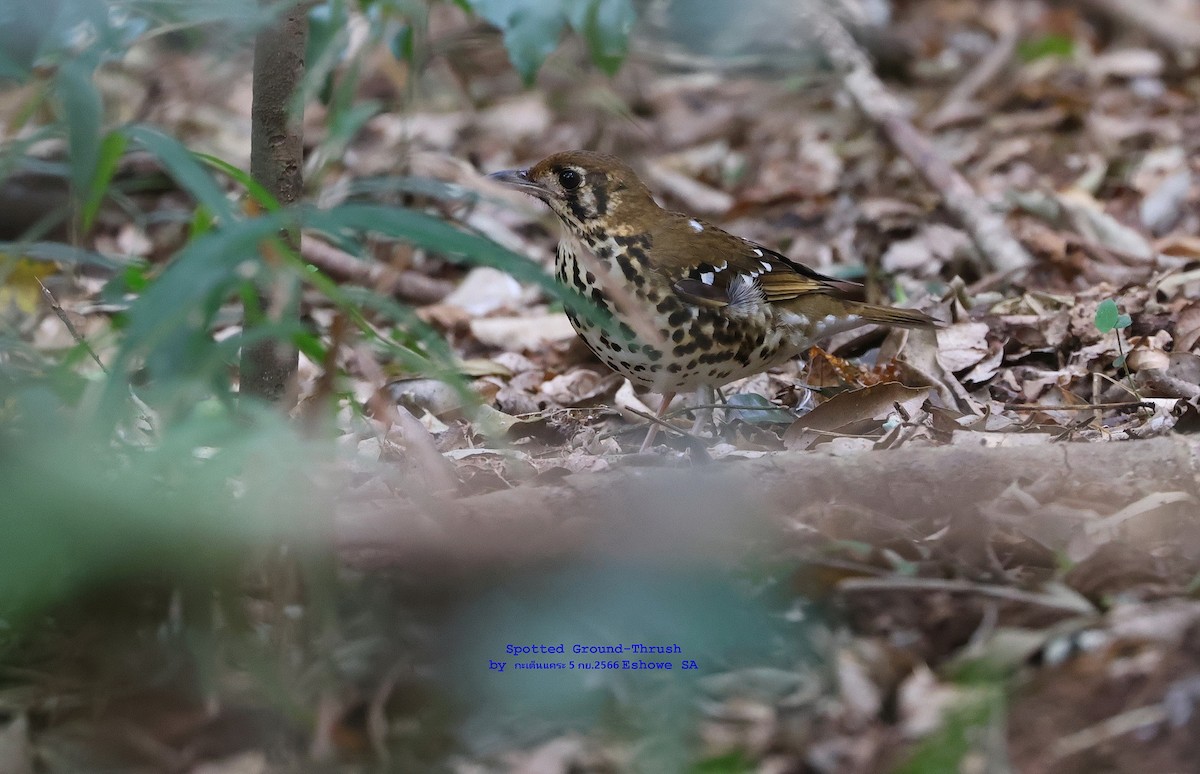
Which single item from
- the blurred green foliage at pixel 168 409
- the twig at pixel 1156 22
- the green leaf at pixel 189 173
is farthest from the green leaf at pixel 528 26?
the twig at pixel 1156 22

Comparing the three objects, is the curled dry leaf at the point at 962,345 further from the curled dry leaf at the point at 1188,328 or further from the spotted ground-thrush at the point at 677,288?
the curled dry leaf at the point at 1188,328

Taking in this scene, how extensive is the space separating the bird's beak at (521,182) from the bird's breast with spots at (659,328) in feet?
0.85

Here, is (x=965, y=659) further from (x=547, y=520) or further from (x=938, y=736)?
(x=547, y=520)

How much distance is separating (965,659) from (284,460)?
142cm

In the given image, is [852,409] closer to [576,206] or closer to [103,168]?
[576,206]

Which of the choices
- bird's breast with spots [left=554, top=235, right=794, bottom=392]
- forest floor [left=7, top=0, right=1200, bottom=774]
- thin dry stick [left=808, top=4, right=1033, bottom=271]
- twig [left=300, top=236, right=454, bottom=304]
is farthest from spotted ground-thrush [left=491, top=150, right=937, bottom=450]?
twig [left=300, top=236, right=454, bottom=304]

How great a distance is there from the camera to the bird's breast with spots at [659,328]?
4.09 m

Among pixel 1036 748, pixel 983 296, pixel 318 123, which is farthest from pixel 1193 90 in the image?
pixel 1036 748

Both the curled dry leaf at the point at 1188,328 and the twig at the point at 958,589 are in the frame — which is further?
the curled dry leaf at the point at 1188,328

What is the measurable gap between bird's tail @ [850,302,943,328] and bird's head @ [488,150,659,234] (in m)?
0.85

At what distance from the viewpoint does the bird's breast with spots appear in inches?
161

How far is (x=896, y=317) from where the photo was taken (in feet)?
14.7

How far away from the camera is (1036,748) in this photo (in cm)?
238

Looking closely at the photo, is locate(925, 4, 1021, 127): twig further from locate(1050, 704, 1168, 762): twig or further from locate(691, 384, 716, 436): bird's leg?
locate(1050, 704, 1168, 762): twig
